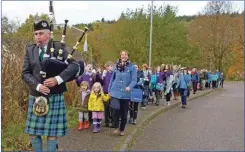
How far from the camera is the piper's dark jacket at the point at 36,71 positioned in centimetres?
479

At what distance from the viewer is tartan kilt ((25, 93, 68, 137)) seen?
4.95m

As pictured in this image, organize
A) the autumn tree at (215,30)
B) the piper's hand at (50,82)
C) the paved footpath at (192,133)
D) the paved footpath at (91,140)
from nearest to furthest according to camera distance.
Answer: the piper's hand at (50,82)
the paved footpath at (91,140)
the paved footpath at (192,133)
the autumn tree at (215,30)

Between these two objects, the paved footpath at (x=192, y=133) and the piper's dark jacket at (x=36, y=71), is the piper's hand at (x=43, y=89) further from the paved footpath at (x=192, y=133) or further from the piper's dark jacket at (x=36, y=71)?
the paved footpath at (x=192, y=133)

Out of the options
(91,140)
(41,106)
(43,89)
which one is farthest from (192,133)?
(43,89)

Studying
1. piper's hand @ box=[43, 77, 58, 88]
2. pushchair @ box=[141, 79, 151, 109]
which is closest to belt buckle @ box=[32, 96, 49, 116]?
piper's hand @ box=[43, 77, 58, 88]

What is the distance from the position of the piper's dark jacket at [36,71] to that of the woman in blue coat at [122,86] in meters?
3.97

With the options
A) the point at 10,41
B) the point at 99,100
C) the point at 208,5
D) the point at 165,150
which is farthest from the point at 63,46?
the point at 208,5

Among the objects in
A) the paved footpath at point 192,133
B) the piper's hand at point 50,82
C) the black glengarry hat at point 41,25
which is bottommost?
the paved footpath at point 192,133

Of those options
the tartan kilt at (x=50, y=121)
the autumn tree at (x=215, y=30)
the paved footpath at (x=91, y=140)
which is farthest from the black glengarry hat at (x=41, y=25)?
the autumn tree at (x=215, y=30)

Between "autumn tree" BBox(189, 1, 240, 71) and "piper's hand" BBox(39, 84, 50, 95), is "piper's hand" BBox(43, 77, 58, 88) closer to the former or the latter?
"piper's hand" BBox(39, 84, 50, 95)

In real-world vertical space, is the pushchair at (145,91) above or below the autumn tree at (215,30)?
below

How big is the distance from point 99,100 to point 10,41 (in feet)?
8.53

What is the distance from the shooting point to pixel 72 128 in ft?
32.2

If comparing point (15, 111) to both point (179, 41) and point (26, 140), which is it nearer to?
point (26, 140)
